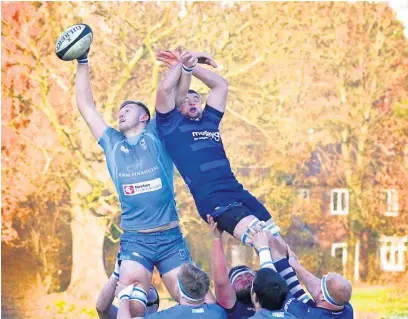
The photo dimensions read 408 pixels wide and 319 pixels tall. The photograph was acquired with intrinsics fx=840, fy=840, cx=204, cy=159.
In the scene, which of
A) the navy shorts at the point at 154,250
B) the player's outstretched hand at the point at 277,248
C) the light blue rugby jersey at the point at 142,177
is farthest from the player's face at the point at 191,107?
the player's outstretched hand at the point at 277,248

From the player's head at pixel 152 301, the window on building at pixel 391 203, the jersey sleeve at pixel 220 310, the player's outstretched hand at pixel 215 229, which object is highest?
the player's outstretched hand at pixel 215 229

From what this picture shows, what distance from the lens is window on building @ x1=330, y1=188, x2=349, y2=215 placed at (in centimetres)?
1538

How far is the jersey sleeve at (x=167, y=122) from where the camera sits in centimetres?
709

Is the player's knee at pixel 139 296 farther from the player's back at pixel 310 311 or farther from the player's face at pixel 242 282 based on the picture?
the player's back at pixel 310 311

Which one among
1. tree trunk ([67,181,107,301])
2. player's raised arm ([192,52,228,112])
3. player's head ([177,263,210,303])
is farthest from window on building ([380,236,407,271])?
player's head ([177,263,210,303])

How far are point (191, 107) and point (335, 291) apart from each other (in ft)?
Result: 6.80

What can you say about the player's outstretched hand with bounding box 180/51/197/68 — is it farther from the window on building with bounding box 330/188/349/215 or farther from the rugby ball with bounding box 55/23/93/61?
the window on building with bounding box 330/188/349/215

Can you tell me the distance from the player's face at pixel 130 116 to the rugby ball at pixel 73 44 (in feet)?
2.12

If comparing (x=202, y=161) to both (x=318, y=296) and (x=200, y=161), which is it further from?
(x=318, y=296)

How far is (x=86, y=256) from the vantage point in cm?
1507

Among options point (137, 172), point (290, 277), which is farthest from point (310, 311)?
point (137, 172)

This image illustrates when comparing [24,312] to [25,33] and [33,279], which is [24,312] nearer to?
[33,279]

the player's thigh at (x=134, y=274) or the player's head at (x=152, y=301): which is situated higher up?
the player's thigh at (x=134, y=274)

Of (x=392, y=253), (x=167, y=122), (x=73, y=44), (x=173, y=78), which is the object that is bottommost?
(x=392, y=253)
